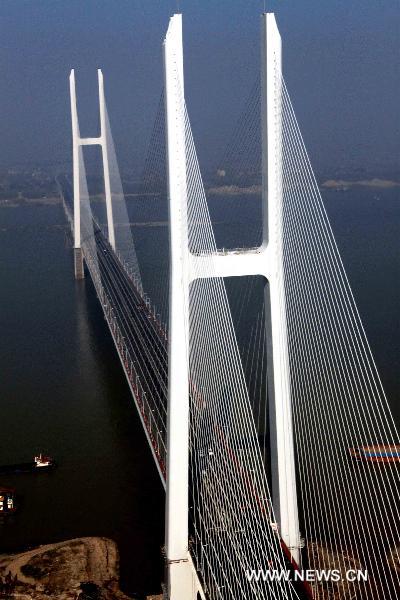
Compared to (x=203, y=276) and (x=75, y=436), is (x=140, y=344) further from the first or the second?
(x=203, y=276)

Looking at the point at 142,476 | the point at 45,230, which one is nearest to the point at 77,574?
the point at 142,476

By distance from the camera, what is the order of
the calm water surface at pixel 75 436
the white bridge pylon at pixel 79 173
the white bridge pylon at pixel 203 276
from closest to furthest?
the white bridge pylon at pixel 203 276
the calm water surface at pixel 75 436
the white bridge pylon at pixel 79 173

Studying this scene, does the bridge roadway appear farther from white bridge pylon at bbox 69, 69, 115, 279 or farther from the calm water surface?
white bridge pylon at bbox 69, 69, 115, 279

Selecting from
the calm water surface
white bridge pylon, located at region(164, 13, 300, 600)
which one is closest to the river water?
the calm water surface

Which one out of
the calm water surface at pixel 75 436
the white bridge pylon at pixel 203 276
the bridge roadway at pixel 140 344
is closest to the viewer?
the white bridge pylon at pixel 203 276

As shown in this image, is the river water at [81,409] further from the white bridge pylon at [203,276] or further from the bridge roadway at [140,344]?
the white bridge pylon at [203,276]

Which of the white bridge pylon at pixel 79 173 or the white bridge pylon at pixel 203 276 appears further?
the white bridge pylon at pixel 79 173

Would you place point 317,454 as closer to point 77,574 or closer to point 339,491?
point 339,491

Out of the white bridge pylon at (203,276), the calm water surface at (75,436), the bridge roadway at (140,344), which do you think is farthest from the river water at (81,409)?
the white bridge pylon at (203,276)
